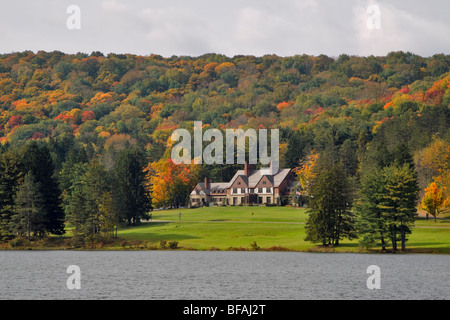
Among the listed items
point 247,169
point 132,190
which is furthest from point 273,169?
point 132,190

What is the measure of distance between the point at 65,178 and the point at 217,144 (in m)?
50.4

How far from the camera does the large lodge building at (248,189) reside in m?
145

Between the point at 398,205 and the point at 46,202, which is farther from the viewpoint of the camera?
the point at 46,202

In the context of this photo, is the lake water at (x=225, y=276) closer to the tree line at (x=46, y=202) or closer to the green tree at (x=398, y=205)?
the green tree at (x=398, y=205)

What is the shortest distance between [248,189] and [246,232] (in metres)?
50.8

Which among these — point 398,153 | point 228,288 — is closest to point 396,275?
point 228,288

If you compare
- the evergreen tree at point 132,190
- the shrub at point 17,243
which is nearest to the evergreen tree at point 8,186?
the shrub at point 17,243

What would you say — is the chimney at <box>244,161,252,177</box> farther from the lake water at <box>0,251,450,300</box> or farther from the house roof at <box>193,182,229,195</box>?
the lake water at <box>0,251,450,300</box>

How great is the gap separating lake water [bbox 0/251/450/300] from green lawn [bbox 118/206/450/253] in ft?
17.2

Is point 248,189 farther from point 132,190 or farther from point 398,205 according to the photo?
point 398,205

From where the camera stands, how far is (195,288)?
53062mm

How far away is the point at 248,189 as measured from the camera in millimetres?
147625

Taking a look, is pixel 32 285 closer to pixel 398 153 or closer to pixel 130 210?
pixel 130 210
